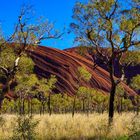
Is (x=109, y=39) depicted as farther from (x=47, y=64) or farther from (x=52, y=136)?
(x=47, y=64)

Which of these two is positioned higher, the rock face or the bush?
the rock face

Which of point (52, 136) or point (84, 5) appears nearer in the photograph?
point (52, 136)

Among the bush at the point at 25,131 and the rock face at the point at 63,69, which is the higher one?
the rock face at the point at 63,69

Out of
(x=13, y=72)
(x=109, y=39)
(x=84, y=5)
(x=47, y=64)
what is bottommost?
(x=13, y=72)

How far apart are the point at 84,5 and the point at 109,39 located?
268cm

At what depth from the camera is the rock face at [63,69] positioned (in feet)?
534

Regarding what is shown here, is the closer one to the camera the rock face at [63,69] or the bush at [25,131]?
the bush at [25,131]

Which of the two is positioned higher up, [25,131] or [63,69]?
[63,69]

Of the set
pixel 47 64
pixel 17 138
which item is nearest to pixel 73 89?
pixel 47 64

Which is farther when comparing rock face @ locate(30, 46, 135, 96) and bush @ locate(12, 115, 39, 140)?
rock face @ locate(30, 46, 135, 96)

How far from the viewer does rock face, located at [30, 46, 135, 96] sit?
163 m

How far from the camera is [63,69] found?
169500 mm

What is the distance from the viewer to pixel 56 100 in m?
98.6

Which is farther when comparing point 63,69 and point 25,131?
point 63,69
